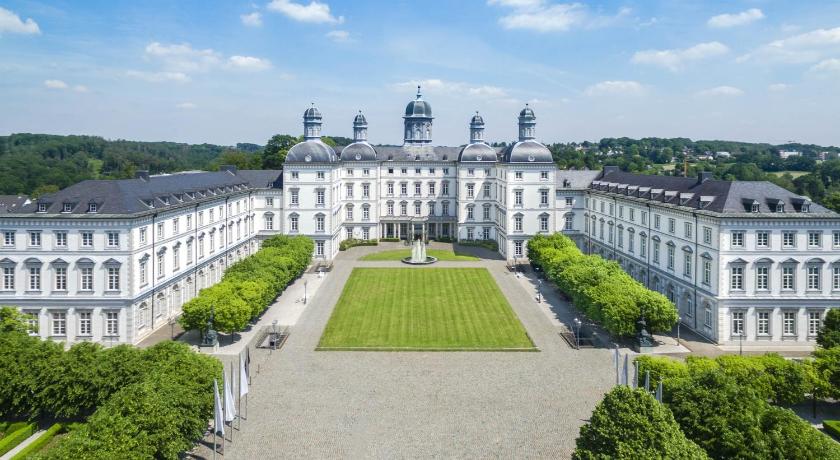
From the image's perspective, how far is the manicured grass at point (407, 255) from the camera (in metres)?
74.0

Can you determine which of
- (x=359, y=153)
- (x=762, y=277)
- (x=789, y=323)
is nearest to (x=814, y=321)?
(x=789, y=323)

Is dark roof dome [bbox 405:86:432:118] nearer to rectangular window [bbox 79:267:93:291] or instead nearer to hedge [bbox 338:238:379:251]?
hedge [bbox 338:238:379:251]

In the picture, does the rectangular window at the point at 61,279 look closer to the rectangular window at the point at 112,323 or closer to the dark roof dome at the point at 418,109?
the rectangular window at the point at 112,323

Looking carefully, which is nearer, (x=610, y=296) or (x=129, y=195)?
(x=610, y=296)

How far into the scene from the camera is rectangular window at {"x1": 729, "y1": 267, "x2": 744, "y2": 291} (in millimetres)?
41531

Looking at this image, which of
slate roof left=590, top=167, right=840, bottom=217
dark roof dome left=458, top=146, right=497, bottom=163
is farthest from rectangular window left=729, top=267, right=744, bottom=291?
dark roof dome left=458, top=146, right=497, bottom=163

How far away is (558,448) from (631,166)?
114495mm

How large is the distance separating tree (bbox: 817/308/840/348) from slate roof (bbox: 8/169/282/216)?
4359 cm

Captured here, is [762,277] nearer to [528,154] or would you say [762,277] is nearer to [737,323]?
[737,323]

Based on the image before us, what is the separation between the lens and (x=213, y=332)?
39.2 meters

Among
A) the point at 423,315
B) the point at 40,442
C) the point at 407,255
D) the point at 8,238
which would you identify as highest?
the point at 8,238

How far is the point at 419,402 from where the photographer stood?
30812 mm

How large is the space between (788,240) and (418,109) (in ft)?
209

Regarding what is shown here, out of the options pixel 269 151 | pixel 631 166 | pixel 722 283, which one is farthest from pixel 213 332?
pixel 631 166
